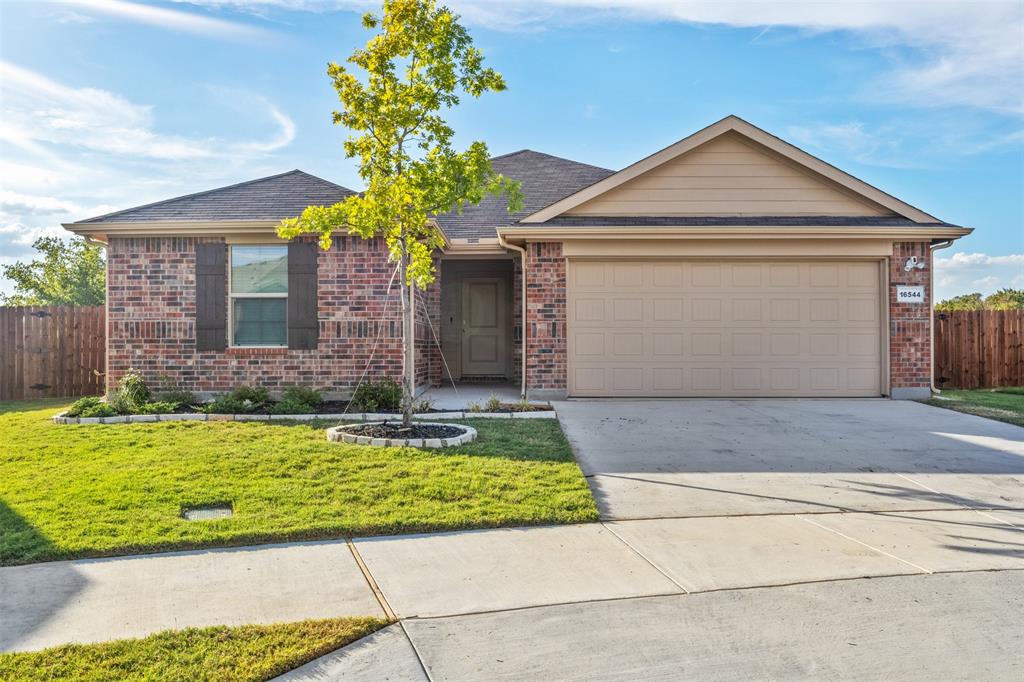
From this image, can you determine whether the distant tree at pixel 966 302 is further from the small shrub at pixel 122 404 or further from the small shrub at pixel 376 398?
the small shrub at pixel 122 404

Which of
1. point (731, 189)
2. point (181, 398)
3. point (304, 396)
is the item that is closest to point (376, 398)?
point (304, 396)

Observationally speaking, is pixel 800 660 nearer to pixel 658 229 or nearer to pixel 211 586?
pixel 211 586

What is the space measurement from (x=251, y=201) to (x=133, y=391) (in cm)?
347

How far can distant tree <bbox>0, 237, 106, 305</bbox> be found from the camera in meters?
26.6

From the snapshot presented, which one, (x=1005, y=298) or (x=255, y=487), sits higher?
(x=1005, y=298)

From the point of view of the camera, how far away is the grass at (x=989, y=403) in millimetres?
9398

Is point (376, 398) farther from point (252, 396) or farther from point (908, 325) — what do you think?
point (908, 325)

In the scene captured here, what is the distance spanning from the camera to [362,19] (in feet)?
24.1

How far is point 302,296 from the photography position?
10.5 meters

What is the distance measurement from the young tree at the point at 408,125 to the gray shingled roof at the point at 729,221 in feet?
11.1

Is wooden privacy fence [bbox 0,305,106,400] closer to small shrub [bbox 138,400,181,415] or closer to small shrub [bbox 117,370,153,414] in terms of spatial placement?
small shrub [bbox 117,370,153,414]

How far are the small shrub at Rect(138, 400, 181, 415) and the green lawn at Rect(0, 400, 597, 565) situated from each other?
1.17 metres

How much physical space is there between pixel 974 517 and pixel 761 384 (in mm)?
6141

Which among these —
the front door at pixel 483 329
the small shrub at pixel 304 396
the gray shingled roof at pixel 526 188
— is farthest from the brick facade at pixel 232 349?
the front door at pixel 483 329
